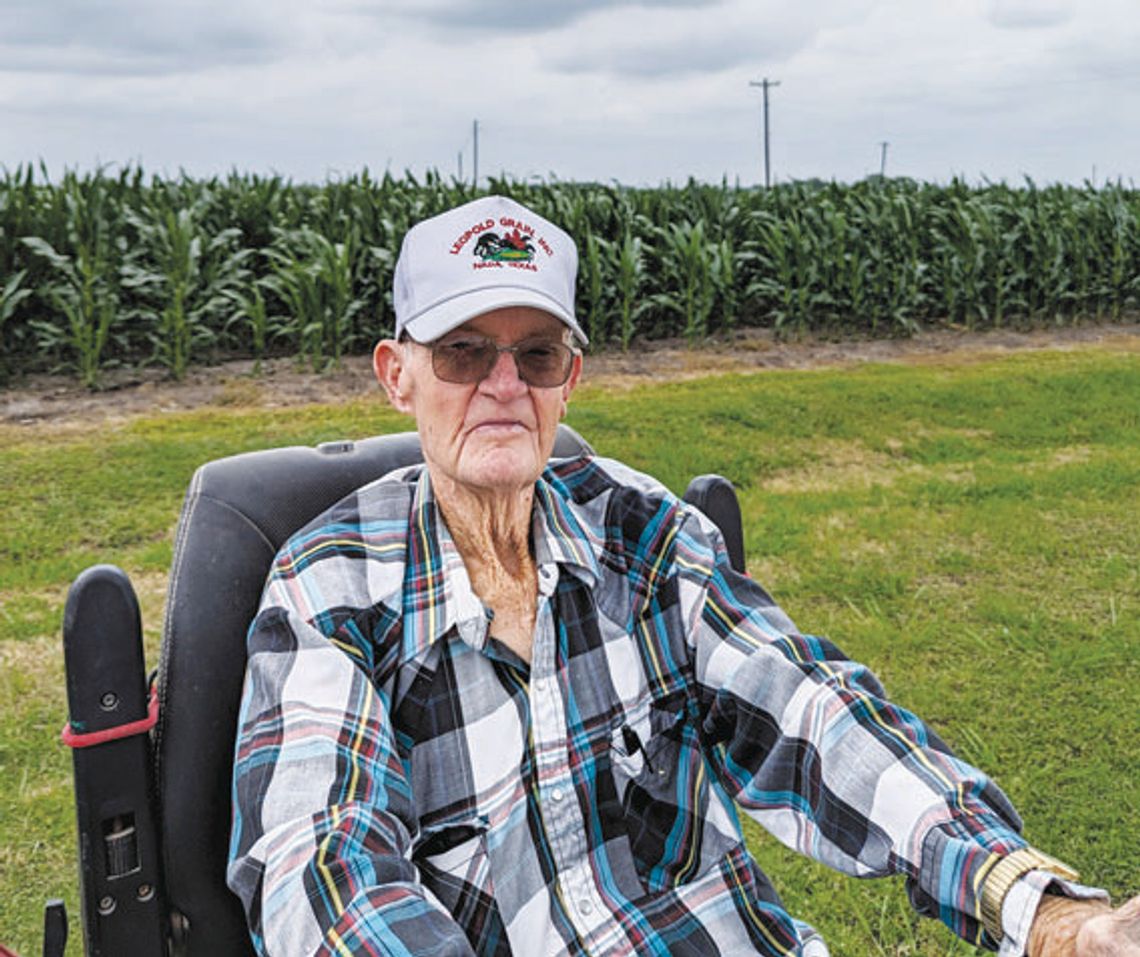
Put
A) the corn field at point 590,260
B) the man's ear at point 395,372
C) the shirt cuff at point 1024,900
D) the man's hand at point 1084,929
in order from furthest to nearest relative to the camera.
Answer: the corn field at point 590,260 → the man's ear at point 395,372 → the shirt cuff at point 1024,900 → the man's hand at point 1084,929

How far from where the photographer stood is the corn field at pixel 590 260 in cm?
816

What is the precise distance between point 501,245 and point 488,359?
0.16m

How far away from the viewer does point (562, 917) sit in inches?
68.1

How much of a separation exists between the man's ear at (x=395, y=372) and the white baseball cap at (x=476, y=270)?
5 cm

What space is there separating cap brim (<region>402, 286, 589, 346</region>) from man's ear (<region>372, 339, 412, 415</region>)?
0.10 m

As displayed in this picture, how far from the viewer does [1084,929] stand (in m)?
1.41

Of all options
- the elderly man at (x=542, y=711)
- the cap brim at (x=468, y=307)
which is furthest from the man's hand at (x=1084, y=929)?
the cap brim at (x=468, y=307)

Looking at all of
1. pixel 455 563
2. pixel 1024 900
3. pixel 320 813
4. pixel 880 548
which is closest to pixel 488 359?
pixel 455 563

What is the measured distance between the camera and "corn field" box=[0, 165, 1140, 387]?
26.8 feet

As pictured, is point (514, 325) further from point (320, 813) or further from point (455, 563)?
point (320, 813)

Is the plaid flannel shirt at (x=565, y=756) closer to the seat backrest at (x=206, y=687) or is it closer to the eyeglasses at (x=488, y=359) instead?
the seat backrest at (x=206, y=687)

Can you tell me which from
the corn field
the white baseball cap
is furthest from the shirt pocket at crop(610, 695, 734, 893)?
the corn field

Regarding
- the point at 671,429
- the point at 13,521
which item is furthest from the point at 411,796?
the point at 671,429

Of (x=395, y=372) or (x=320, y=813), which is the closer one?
(x=320, y=813)
